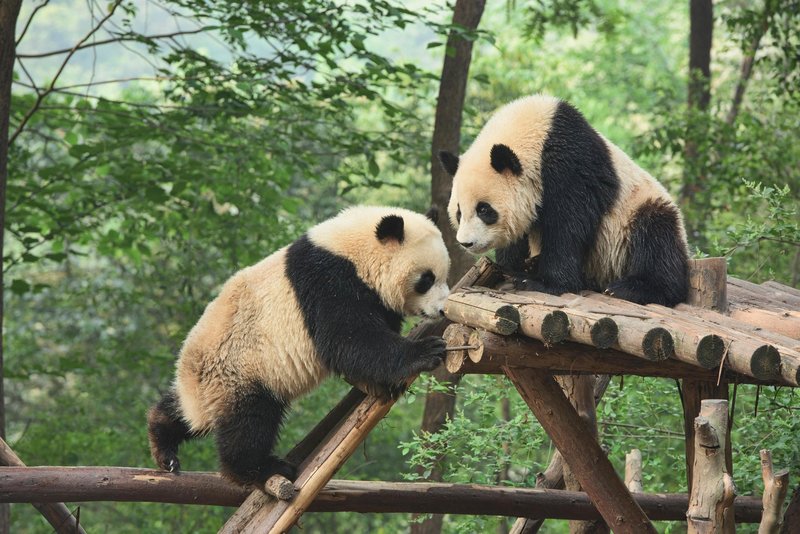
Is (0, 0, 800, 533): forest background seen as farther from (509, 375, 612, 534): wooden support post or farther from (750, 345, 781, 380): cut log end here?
(750, 345, 781, 380): cut log end

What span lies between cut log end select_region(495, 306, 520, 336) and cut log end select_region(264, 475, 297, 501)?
1246 mm

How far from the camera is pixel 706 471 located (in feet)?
9.59

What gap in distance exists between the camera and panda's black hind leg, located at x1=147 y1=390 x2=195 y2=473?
14.8ft

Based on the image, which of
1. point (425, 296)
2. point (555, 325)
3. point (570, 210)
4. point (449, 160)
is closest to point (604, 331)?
point (555, 325)

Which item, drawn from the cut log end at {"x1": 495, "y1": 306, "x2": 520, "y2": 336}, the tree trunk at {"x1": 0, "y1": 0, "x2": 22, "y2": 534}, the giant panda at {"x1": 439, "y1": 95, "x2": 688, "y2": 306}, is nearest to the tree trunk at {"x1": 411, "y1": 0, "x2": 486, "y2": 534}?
the giant panda at {"x1": 439, "y1": 95, "x2": 688, "y2": 306}

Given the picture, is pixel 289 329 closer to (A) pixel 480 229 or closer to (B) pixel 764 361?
(A) pixel 480 229

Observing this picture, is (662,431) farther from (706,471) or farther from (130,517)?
(130,517)

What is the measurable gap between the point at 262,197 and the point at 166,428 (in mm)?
3881

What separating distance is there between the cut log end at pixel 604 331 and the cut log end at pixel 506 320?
30cm

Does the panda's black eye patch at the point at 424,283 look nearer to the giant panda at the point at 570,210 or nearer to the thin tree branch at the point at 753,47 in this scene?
the giant panda at the point at 570,210

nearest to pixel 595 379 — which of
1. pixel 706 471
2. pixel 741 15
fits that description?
pixel 706 471

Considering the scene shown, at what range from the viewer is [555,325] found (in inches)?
127

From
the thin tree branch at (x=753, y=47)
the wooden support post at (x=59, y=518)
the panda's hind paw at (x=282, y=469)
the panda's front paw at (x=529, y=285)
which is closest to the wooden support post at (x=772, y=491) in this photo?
the panda's front paw at (x=529, y=285)

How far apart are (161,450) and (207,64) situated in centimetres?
379
